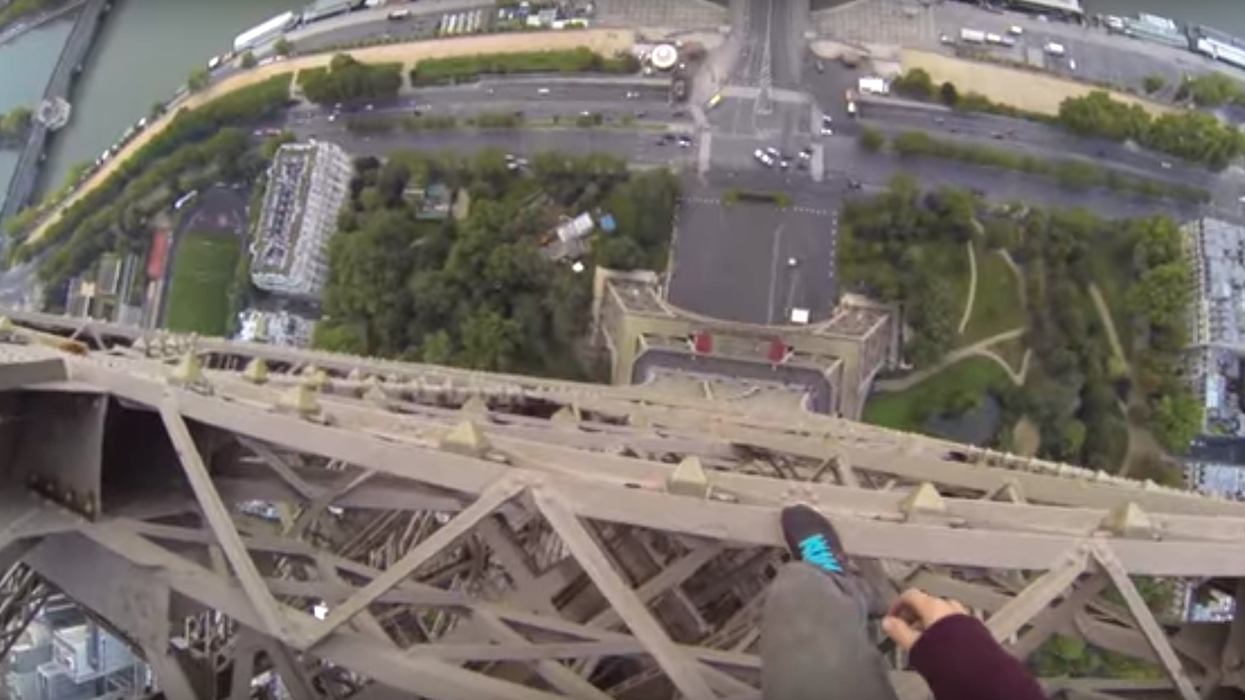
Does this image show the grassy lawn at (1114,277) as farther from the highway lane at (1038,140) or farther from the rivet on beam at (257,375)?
the rivet on beam at (257,375)

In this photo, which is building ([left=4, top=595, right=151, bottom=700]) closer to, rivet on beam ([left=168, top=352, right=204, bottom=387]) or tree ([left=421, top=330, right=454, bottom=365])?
tree ([left=421, top=330, right=454, bottom=365])

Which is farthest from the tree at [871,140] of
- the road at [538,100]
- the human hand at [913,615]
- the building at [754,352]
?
the human hand at [913,615]

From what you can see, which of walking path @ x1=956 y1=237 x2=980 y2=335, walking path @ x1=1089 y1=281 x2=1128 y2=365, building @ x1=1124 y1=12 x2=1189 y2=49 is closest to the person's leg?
walking path @ x1=956 y1=237 x2=980 y2=335

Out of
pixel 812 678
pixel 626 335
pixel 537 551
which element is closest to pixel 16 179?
pixel 626 335

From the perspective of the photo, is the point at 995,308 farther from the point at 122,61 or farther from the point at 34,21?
the point at 34,21

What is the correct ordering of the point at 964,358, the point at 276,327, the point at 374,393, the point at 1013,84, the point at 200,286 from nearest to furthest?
the point at 374,393 < the point at 964,358 < the point at 276,327 < the point at 1013,84 < the point at 200,286

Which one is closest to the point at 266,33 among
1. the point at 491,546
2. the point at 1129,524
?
the point at 491,546
